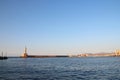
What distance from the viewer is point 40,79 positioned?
42.0m

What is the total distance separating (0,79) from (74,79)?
15460 millimetres

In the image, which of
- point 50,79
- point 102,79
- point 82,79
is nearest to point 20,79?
point 50,79

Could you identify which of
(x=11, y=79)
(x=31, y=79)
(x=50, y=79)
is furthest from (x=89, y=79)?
(x=11, y=79)

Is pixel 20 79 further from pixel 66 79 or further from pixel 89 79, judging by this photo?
pixel 89 79

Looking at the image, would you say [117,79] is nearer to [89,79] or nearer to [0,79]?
[89,79]

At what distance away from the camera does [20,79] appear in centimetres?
4181

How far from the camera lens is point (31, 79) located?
41.9m

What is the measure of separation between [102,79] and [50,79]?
35.7ft

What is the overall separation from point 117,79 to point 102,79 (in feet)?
9.93

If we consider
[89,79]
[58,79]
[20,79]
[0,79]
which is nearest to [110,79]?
[89,79]

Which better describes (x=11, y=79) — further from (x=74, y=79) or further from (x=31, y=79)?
(x=74, y=79)

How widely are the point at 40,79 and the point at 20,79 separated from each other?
4.18 m

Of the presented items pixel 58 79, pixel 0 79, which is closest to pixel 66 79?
pixel 58 79

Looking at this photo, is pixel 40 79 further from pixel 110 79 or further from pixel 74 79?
pixel 110 79
